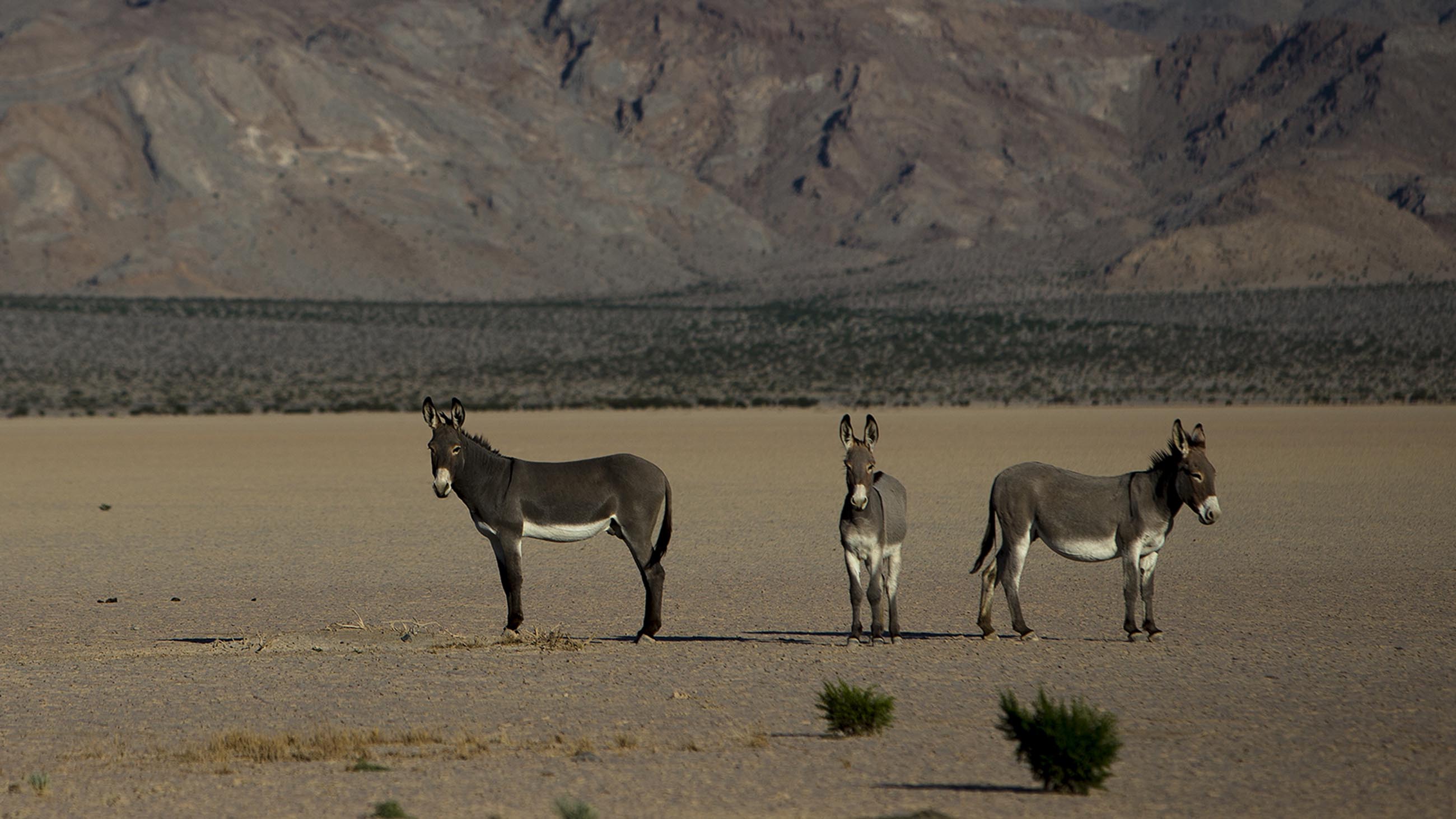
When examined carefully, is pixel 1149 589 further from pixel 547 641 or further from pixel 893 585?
pixel 547 641

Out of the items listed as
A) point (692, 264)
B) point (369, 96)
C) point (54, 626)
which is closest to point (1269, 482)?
point (54, 626)

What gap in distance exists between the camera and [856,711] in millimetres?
10414

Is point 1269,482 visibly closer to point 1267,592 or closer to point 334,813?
point 1267,592

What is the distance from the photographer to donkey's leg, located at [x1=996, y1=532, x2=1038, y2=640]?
13.5 meters

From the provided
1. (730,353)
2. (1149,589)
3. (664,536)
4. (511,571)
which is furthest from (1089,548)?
(730,353)

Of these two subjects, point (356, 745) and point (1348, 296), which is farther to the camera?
point (1348, 296)

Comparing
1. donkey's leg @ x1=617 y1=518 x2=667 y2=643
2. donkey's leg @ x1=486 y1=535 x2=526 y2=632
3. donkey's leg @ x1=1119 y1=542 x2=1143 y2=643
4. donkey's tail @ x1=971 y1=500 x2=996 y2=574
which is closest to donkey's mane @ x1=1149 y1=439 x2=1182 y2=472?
donkey's leg @ x1=1119 y1=542 x2=1143 y2=643

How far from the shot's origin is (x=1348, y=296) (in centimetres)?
9931

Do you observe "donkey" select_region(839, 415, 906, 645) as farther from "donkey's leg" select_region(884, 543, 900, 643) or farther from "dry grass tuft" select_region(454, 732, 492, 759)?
"dry grass tuft" select_region(454, 732, 492, 759)

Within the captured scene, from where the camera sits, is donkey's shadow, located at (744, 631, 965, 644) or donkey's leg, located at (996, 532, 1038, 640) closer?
donkey's leg, located at (996, 532, 1038, 640)

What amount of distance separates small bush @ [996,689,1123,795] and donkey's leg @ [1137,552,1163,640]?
4406mm

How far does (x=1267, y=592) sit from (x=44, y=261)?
126641 mm

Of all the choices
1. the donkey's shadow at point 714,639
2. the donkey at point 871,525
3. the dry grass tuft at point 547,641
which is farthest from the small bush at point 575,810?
the donkey's shadow at point 714,639

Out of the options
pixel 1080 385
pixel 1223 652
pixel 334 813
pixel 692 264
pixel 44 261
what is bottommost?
pixel 334 813
